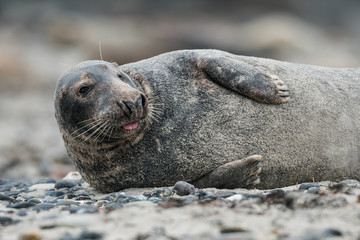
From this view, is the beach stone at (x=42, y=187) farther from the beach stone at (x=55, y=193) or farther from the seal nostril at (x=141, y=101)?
the seal nostril at (x=141, y=101)

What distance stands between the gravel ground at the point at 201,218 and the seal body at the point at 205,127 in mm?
849

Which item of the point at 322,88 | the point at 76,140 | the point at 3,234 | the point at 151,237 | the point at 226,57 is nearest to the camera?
A: the point at 151,237

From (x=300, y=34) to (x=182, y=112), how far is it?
22363 millimetres

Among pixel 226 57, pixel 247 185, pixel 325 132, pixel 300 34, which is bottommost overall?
pixel 247 185

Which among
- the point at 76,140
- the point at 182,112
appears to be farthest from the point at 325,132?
the point at 76,140

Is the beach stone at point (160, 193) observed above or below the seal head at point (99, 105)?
below

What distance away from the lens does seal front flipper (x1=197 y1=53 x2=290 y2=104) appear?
5336 millimetres

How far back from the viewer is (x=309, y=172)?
5590 mm

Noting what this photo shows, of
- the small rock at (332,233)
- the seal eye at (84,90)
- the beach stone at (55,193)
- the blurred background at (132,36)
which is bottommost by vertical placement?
the small rock at (332,233)

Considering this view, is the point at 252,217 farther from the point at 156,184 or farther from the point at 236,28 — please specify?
the point at 236,28

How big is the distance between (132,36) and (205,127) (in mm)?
19990

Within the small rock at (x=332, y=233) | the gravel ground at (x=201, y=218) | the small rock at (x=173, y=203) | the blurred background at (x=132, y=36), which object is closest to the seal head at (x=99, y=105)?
the gravel ground at (x=201, y=218)

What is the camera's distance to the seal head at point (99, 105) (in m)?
4.67

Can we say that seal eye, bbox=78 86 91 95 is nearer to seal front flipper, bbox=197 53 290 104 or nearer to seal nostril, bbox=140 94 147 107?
seal nostril, bbox=140 94 147 107
